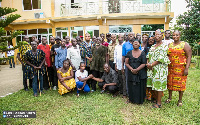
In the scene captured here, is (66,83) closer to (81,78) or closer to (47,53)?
(81,78)

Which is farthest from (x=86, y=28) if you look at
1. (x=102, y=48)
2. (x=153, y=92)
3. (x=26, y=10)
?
(x=153, y=92)

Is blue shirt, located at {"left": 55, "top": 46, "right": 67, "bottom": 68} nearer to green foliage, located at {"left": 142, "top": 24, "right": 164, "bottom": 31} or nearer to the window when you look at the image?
green foliage, located at {"left": 142, "top": 24, "right": 164, "bottom": 31}

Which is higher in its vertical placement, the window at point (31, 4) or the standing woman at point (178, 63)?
the window at point (31, 4)

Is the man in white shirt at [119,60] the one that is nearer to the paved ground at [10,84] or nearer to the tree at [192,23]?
the paved ground at [10,84]

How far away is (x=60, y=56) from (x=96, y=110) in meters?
2.45

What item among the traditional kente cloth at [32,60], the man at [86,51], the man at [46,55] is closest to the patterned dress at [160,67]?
the man at [86,51]

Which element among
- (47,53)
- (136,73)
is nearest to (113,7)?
(47,53)

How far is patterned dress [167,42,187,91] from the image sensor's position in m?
3.79

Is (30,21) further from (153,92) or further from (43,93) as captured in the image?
(153,92)

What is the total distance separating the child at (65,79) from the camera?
5035mm

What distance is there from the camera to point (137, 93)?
409 cm

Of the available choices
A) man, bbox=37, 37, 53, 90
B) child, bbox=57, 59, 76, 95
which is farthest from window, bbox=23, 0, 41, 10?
child, bbox=57, 59, 76, 95

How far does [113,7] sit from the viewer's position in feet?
42.8

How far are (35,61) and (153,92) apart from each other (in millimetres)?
3791
